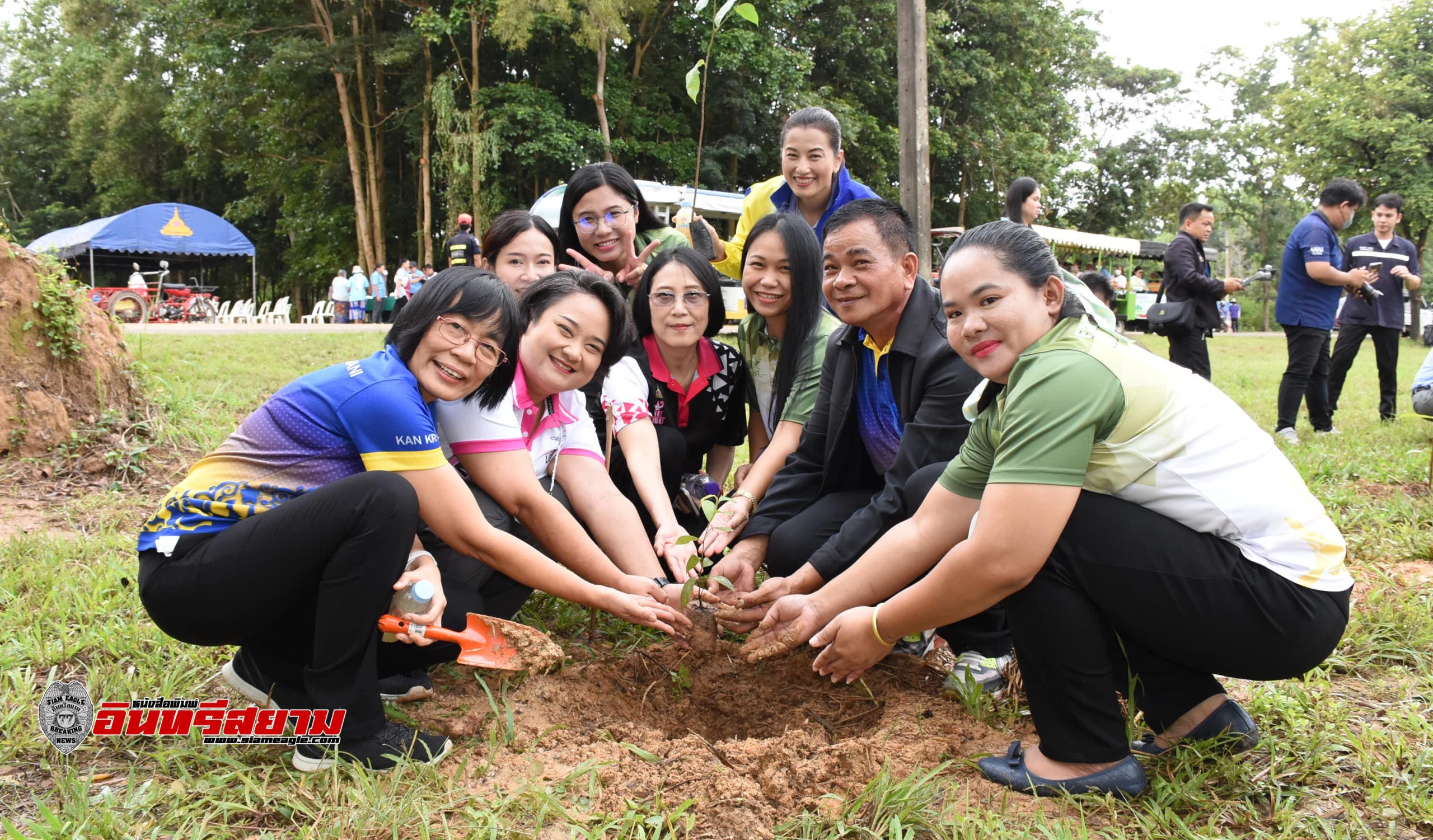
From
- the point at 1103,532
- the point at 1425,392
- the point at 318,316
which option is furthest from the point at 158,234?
the point at 1103,532

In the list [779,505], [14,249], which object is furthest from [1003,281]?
[14,249]

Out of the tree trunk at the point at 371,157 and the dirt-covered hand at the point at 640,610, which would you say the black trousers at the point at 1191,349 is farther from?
the tree trunk at the point at 371,157

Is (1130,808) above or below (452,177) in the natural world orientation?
below

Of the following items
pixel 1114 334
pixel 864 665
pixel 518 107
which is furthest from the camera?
pixel 518 107

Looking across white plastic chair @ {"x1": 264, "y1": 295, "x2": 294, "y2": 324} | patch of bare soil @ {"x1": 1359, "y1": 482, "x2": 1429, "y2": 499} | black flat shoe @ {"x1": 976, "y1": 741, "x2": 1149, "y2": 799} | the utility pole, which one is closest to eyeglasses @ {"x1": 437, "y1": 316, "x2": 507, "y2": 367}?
black flat shoe @ {"x1": 976, "y1": 741, "x2": 1149, "y2": 799}

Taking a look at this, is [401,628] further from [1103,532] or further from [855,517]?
[1103,532]

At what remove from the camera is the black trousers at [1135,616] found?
1.82m

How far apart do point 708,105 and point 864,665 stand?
20011 millimetres

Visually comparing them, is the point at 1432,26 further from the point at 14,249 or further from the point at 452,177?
the point at 14,249

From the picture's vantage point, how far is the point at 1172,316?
20.6 feet

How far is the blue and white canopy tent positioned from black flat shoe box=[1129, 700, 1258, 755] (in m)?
23.3

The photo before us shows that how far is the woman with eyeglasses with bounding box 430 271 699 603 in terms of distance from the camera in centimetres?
270

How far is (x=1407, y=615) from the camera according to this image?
291cm

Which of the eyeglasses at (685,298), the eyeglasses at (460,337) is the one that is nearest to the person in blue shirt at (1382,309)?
the eyeglasses at (685,298)
